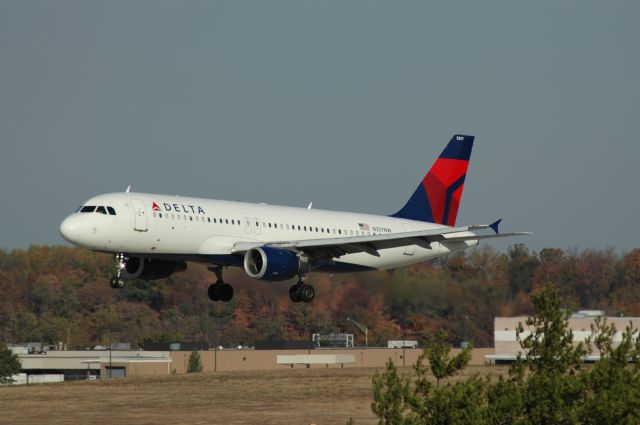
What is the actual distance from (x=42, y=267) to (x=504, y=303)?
229 ft

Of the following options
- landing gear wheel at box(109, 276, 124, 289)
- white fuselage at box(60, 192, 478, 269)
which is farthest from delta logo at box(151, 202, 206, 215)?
landing gear wheel at box(109, 276, 124, 289)

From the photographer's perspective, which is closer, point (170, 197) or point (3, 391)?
point (170, 197)

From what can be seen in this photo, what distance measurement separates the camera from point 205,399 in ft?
236

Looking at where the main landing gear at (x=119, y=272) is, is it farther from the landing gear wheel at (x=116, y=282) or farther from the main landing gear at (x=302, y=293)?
the main landing gear at (x=302, y=293)

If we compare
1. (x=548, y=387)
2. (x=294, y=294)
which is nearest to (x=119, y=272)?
(x=294, y=294)

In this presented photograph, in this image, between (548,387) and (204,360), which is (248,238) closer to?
(548,387)

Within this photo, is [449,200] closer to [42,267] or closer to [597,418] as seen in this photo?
[597,418]

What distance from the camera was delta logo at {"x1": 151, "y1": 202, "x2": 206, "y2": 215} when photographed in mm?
49156

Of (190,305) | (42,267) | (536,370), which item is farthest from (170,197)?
(42,267)

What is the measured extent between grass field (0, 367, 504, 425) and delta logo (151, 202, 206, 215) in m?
15.2

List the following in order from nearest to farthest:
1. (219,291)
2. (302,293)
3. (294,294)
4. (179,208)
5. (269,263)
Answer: (179,208)
(269,263)
(302,293)
(294,294)
(219,291)

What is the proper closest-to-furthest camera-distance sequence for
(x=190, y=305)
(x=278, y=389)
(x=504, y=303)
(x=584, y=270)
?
(x=504, y=303), (x=584, y=270), (x=278, y=389), (x=190, y=305)

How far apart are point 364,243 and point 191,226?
8.22 meters

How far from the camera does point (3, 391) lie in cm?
7962
